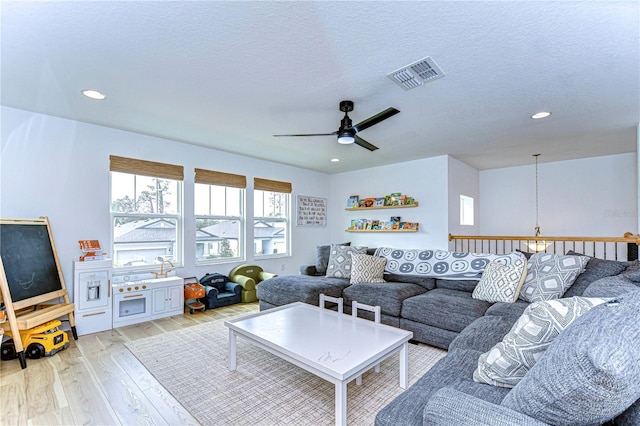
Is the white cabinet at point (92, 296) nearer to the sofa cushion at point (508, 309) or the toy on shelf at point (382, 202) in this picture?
Result: the sofa cushion at point (508, 309)

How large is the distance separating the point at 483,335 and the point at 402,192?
3610 millimetres

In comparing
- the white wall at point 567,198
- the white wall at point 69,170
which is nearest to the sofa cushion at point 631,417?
the white wall at point 69,170

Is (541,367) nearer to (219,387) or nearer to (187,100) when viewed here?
(219,387)

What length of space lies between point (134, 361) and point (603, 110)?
196 inches

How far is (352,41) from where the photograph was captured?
1.89 m

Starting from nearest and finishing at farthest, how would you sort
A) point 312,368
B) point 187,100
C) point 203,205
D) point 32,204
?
point 312,368 < point 187,100 < point 32,204 < point 203,205

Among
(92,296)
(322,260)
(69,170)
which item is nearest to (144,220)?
Answer: (69,170)

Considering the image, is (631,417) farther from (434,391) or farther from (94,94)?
(94,94)

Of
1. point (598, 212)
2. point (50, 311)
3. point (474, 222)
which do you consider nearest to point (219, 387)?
point (50, 311)

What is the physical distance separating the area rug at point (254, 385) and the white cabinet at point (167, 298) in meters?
0.79

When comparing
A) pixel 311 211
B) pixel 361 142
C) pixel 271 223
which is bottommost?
pixel 271 223

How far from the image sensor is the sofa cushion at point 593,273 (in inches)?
104

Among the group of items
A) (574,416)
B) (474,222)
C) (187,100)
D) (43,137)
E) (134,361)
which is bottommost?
(134,361)

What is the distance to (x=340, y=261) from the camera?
4.25m
